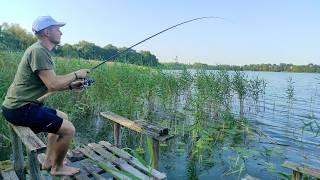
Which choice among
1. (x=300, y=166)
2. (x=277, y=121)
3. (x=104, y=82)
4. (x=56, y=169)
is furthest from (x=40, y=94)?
(x=277, y=121)

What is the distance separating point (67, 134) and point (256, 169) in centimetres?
554

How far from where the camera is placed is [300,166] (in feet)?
14.3

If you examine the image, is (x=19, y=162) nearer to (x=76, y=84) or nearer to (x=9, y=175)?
(x=9, y=175)

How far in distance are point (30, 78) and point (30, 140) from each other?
63 centimetres

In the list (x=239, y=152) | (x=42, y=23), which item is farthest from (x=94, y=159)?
(x=239, y=152)

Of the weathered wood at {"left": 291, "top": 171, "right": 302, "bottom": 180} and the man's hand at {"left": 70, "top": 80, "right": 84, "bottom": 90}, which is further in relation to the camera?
the weathered wood at {"left": 291, "top": 171, "right": 302, "bottom": 180}

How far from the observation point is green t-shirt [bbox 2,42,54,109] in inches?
130

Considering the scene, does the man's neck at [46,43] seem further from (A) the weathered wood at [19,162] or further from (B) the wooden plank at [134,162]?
(B) the wooden plank at [134,162]

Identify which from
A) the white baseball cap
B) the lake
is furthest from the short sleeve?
the lake

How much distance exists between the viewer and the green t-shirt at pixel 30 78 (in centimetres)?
331

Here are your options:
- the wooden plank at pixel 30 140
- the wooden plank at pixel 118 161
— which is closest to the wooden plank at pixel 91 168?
the wooden plank at pixel 118 161

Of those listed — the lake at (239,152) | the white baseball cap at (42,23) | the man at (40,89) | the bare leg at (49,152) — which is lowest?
the lake at (239,152)

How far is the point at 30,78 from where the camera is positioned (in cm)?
345

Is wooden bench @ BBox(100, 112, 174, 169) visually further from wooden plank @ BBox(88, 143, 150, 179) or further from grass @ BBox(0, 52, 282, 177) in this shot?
grass @ BBox(0, 52, 282, 177)
